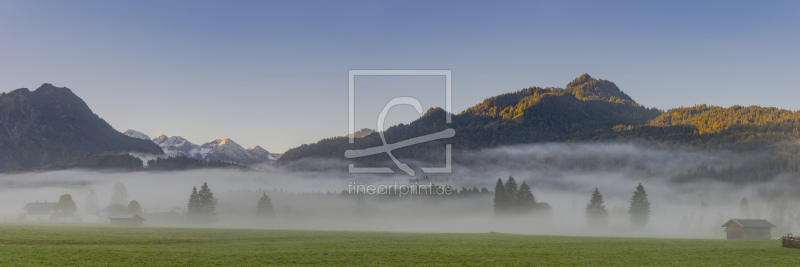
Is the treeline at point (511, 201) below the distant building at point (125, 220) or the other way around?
the other way around

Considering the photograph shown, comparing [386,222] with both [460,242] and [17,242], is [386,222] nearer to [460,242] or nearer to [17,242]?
[460,242]

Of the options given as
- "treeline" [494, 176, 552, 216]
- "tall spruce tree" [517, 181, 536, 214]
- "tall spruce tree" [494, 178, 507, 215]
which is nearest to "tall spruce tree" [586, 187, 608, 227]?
"treeline" [494, 176, 552, 216]

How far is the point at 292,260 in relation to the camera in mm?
54344

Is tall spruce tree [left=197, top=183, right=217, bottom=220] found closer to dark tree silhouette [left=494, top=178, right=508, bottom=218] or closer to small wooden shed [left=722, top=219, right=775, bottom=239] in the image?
dark tree silhouette [left=494, top=178, right=508, bottom=218]

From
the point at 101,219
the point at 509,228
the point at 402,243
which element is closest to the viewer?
the point at 402,243

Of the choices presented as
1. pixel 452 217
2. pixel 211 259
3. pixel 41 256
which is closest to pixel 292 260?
pixel 211 259

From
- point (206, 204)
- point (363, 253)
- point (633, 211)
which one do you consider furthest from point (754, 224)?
point (206, 204)

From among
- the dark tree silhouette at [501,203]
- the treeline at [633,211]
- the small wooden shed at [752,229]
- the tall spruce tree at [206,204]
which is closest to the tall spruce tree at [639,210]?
the treeline at [633,211]

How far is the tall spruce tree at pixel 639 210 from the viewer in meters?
156

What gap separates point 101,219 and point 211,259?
166 metres

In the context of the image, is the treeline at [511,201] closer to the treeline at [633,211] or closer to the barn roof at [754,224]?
the treeline at [633,211]

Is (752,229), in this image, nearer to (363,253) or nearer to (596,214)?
(596,214)

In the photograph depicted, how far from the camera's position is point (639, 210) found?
157 meters

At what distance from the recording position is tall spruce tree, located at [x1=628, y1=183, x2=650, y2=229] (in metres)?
156
